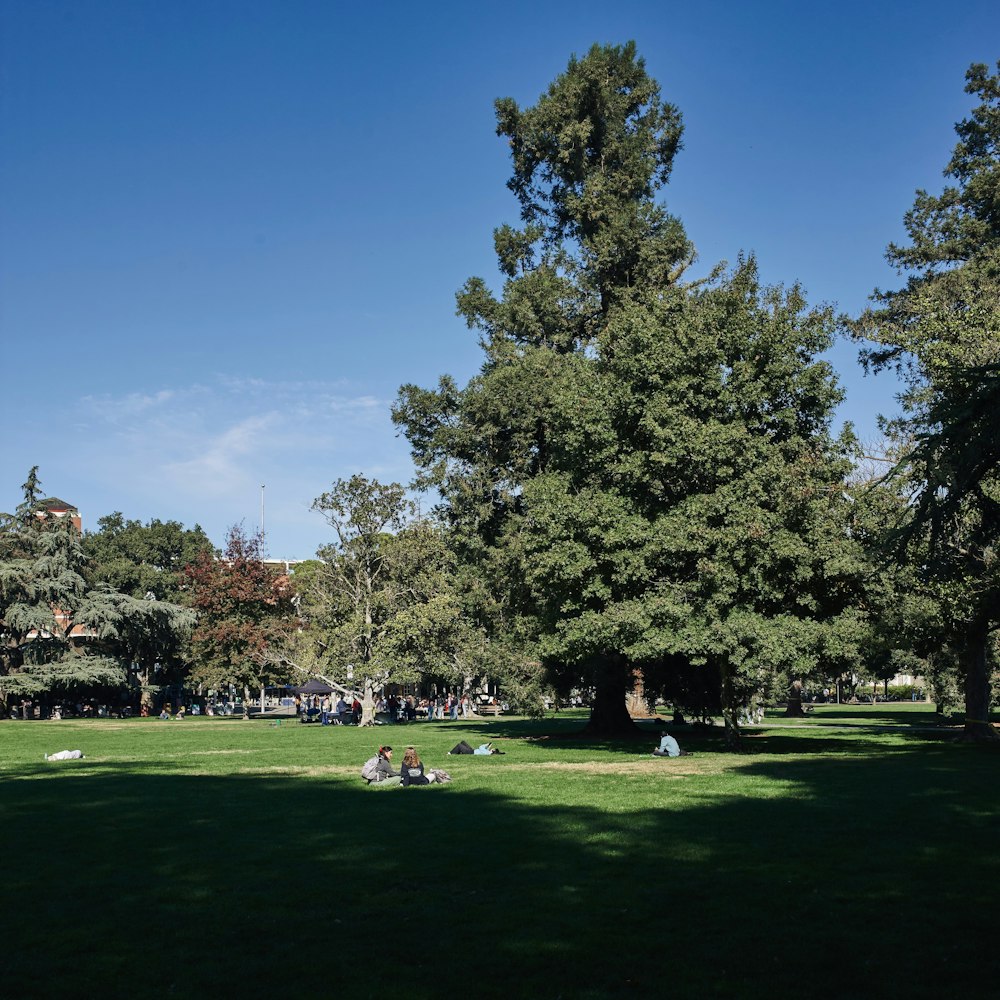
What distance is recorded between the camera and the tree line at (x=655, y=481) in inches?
1145

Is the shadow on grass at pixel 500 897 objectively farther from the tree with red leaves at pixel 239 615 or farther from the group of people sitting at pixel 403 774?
the tree with red leaves at pixel 239 615

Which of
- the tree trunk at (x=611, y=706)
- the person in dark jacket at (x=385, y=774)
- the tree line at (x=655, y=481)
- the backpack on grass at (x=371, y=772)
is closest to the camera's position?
the person in dark jacket at (x=385, y=774)

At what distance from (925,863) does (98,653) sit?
73725mm

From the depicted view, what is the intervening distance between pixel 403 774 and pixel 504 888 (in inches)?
448

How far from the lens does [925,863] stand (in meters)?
12.3

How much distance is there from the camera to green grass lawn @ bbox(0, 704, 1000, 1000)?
8156 mm

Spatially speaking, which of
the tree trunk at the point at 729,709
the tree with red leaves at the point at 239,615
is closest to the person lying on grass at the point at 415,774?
the tree trunk at the point at 729,709

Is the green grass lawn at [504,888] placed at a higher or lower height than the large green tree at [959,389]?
lower

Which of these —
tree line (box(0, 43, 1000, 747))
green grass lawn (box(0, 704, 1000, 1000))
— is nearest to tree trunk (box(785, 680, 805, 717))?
tree line (box(0, 43, 1000, 747))

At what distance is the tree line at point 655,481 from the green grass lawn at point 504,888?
A: 4.43 metres

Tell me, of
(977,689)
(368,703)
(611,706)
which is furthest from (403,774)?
(368,703)

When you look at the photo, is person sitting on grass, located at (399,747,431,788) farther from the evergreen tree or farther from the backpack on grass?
the evergreen tree

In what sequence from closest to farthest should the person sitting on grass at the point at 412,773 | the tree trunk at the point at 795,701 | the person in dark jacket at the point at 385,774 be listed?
the person sitting on grass at the point at 412,773 → the person in dark jacket at the point at 385,774 → the tree trunk at the point at 795,701

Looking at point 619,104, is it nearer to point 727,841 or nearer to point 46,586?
point 727,841
